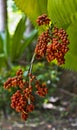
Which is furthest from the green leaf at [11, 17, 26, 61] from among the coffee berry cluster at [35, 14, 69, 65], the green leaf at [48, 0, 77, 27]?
the coffee berry cluster at [35, 14, 69, 65]

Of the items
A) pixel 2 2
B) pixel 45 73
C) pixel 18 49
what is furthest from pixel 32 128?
pixel 2 2

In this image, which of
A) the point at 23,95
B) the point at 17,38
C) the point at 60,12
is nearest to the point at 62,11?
the point at 60,12

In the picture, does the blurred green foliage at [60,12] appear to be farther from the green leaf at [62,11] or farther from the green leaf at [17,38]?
the green leaf at [17,38]

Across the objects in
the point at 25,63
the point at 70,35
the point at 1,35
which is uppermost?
the point at 1,35

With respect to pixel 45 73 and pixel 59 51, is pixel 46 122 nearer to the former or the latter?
pixel 45 73

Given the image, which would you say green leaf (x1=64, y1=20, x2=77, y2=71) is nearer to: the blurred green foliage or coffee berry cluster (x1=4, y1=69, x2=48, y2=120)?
the blurred green foliage

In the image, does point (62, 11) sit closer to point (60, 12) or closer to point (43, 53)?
point (60, 12)
